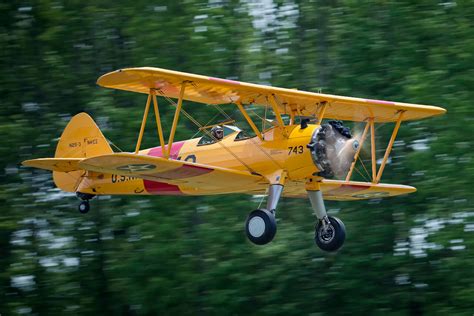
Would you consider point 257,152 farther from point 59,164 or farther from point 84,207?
point 84,207

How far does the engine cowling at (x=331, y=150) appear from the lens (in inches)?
615

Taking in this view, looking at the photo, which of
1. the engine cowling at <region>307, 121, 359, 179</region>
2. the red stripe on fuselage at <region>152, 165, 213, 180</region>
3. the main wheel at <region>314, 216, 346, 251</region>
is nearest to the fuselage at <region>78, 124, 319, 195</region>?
the engine cowling at <region>307, 121, 359, 179</region>

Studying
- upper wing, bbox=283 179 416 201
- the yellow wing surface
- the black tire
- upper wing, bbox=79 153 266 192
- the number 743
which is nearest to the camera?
upper wing, bbox=79 153 266 192

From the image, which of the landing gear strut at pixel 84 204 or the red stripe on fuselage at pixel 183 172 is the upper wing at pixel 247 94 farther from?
the landing gear strut at pixel 84 204

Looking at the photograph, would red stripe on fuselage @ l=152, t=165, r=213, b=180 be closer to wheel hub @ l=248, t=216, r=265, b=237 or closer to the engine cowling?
wheel hub @ l=248, t=216, r=265, b=237

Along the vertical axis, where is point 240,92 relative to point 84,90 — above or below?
above

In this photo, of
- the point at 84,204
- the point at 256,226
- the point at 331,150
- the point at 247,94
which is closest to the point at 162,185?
the point at 84,204

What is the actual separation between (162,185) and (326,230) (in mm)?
2715

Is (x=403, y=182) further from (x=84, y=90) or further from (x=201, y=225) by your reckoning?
(x=84, y=90)

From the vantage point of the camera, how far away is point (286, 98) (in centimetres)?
1648

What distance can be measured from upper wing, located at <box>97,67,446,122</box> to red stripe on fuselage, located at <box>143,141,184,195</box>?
0.81 metres

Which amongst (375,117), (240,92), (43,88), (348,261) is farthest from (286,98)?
(43,88)

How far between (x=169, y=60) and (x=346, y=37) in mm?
3571

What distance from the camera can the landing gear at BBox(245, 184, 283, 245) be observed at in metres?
15.4
